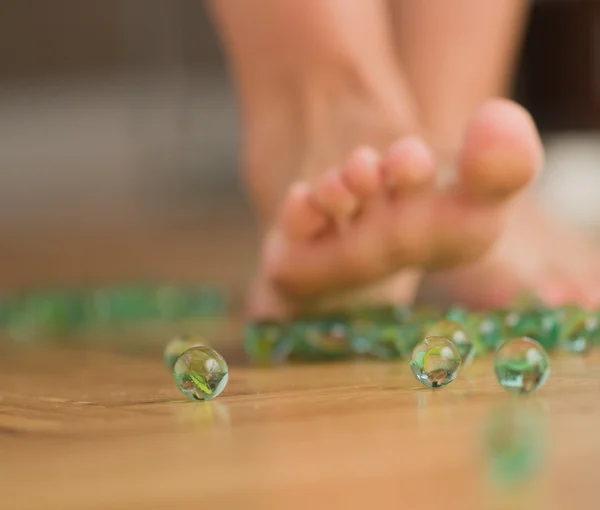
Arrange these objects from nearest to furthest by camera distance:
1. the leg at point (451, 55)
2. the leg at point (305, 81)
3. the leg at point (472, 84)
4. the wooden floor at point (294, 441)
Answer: the wooden floor at point (294, 441) < the leg at point (305, 81) < the leg at point (472, 84) < the leg at point (451, 55)

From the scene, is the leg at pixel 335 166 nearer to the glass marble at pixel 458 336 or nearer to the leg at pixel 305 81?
the leg at pixel 305 81

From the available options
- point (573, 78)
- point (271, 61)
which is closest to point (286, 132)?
point (271, 61)

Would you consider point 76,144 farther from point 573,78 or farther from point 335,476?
point 335,476

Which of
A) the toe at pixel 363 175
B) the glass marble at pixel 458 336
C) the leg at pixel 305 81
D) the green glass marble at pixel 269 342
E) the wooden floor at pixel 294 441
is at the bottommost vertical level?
the wooden floor at pixel 294 441

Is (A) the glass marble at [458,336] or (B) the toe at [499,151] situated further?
(B) the toe at [499,151]

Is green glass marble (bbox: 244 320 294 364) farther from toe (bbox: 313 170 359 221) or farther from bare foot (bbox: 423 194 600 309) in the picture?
bare foot (bbox: 423 194 600 309)

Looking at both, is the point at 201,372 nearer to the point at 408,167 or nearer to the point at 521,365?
the point at 521,365

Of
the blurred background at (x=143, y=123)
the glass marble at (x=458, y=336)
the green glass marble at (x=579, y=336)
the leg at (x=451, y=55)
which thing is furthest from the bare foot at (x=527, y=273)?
the blurred background at (x=143, y=123)

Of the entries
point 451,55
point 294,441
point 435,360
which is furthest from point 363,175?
point 451,55
